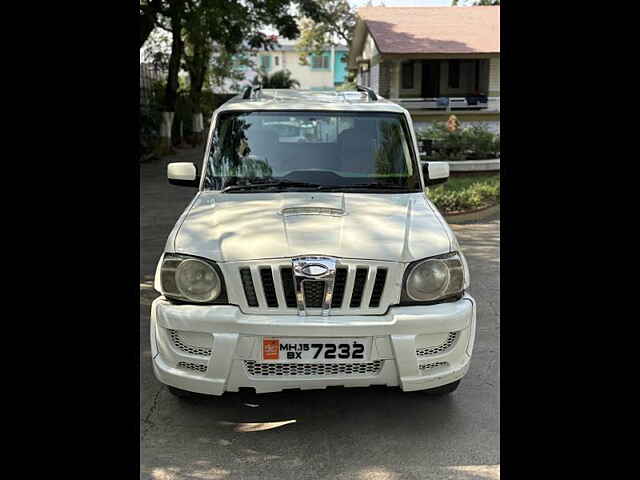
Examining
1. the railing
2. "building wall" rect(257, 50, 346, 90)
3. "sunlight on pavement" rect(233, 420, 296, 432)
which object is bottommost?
"sunlight on pavement" rect(233, 420, 296, 432)

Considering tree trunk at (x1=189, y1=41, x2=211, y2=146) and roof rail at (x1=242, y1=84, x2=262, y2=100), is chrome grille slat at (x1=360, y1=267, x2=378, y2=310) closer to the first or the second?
roof rail at (x1=242, y1=84, x2=262, y2=100)

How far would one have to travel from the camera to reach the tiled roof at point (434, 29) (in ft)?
75.7

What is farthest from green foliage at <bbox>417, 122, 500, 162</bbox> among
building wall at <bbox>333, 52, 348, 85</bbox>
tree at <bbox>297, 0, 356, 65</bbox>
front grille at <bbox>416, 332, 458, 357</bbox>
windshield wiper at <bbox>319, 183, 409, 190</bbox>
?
building wall at <bbox>333, 52, 348, 85</bbox>

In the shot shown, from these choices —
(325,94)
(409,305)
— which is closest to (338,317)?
(409,305)

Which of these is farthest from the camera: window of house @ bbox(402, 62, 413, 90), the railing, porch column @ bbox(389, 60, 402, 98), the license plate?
window of house @ bbox(402, 62, 413, 90)

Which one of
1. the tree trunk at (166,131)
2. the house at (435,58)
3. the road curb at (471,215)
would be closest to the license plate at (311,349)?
the road curb at (471,215)

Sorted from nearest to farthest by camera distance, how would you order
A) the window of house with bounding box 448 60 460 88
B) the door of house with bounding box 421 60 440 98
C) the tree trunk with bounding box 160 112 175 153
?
the tree trunk with bounding box 160 112 175 153, the door of house with bounding box 421 60 440 98, the window of house with bounding box 448 60 460 88

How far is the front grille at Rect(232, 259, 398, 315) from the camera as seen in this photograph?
3643 mm

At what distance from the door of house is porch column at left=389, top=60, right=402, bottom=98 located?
3.21 meters

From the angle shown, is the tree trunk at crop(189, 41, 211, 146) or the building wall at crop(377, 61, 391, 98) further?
the tree trunk at crop(189, 41, 211, 146)

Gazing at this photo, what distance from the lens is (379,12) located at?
2723 centimetres

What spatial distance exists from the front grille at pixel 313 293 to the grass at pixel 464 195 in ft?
24.4
